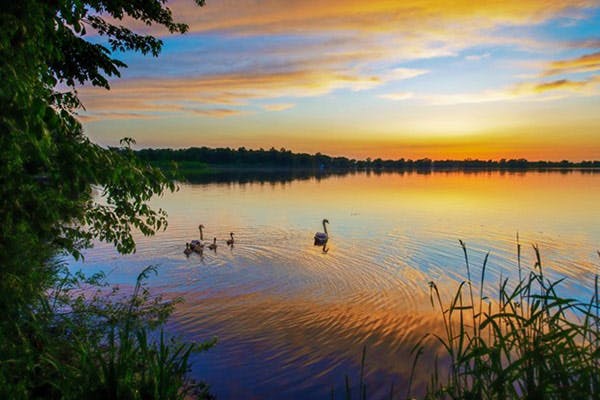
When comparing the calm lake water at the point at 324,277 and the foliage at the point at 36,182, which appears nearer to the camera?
the foliage at the point at 36,182

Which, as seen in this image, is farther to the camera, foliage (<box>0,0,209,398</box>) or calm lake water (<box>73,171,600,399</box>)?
calm lake water (<box>73,171,600,399</box>)

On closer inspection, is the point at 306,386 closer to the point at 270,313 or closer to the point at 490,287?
the point at 270,313

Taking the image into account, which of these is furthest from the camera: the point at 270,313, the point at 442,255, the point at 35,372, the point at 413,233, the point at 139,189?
the point at 413,233

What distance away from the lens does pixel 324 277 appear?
1337cm

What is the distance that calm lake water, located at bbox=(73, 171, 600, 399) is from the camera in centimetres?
759

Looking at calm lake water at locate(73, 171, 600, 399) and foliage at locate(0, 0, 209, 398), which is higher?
foliage at locate(0, 0, 209, 398)

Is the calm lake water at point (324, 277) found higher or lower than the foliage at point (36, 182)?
lower

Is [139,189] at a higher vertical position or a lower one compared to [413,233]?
higher

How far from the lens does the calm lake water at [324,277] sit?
7594mm

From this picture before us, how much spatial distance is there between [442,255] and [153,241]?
11.9 m

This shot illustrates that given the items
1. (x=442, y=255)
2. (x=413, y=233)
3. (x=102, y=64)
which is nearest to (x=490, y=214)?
(x=413, y=233)

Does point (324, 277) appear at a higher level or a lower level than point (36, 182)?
lower

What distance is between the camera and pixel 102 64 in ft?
30.2

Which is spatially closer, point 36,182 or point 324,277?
point 36,182
